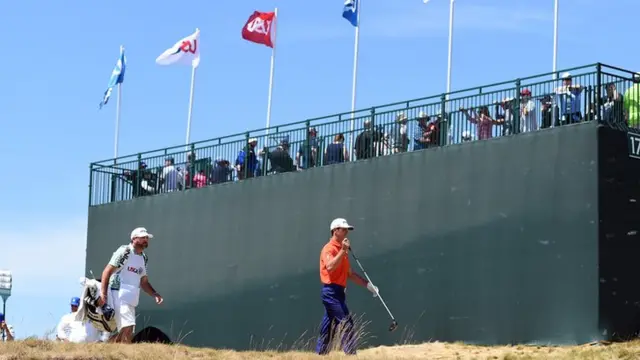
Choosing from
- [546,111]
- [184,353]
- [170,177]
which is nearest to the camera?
[184,353]

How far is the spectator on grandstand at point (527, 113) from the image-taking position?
23.5 meters

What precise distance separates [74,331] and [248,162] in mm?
10330

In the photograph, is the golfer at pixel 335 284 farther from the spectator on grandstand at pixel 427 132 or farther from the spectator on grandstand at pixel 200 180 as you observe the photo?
the spectator on grandstand at pixel 200 180

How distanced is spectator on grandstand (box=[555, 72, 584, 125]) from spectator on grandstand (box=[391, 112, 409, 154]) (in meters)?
3.81

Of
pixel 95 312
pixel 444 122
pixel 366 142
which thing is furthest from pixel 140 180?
pixel 95 312

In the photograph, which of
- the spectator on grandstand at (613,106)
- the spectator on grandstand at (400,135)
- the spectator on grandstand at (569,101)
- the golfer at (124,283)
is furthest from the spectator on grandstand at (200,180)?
the golfer at (124,283)

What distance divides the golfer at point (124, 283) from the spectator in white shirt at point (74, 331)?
1.14 meters

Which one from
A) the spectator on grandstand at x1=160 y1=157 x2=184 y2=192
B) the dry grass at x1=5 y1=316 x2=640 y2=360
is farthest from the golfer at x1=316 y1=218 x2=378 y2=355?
the spectator on grandstand at x1=160 y1=157 x2=184 y2=192

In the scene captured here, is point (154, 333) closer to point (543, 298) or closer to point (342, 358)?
point (543, 298)

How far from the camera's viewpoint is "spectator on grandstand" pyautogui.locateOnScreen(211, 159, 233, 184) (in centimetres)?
3053

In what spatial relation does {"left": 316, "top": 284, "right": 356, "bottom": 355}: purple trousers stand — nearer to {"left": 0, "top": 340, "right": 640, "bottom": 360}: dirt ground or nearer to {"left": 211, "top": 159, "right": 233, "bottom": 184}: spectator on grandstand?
{"left": 0, "top": 340, "right": 640, "bottom": 360}: dirt ground

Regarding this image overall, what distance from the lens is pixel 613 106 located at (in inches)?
896

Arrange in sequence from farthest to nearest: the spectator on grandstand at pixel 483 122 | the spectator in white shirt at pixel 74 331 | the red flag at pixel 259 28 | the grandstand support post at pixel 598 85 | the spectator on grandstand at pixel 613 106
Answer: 1. the red flag at pixel 259 28
2. the spectator on grandstand at pixel 483 122
3. the spectator on grandstand at pixel 613 106
4. the grandstand support post at pixel 598 85
5. the spectator in white shirt at pixel 74 331

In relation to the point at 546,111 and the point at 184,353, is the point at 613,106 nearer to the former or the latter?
the point at 546,111
